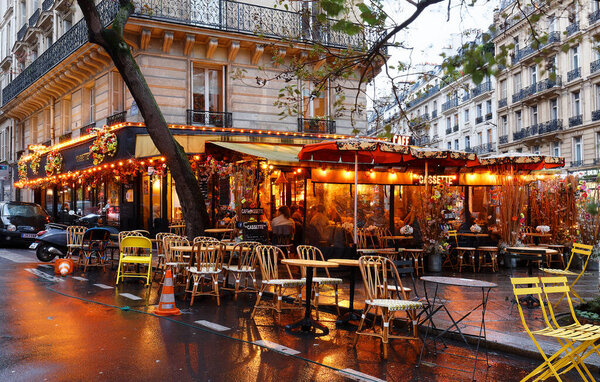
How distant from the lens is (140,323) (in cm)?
705

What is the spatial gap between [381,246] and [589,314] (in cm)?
613

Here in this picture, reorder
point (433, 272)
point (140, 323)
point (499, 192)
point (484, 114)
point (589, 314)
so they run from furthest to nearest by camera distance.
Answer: point (484, 114), point (499, 192), point (433, 272), point (140, 323), point (589, 314)

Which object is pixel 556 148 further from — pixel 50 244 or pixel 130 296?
pixel 130 296

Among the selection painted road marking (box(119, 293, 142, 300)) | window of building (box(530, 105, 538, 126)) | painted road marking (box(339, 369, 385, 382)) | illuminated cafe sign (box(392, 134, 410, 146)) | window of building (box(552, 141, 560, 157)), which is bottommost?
painted road marking (box(339, 369, 385, 382))

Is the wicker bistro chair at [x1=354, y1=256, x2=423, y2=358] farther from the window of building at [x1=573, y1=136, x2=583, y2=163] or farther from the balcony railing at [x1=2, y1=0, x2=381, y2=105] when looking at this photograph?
the window of building at [x1=573, y1=136, x2=583, y2=163]

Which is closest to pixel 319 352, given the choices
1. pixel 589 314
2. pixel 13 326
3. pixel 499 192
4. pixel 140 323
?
pixel 140 323

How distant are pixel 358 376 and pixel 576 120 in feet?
114

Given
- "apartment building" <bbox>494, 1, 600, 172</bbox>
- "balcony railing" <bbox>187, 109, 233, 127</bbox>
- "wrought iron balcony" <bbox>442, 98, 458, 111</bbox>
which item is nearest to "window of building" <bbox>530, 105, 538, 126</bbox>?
"apartment building" <bbox>494, 1, 600, 172</bbox>

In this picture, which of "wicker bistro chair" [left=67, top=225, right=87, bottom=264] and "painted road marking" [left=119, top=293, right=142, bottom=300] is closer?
"painted road marking" [left=119, top=293, right=142, bottom=300]

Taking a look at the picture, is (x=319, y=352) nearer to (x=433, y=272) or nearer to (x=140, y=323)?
(x=140, y=323)

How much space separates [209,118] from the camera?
17.9m

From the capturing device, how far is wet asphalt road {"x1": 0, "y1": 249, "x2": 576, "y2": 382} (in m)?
4.90

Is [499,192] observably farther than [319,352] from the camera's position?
Yes

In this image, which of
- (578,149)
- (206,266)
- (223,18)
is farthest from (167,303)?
(578,149)
